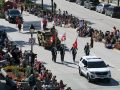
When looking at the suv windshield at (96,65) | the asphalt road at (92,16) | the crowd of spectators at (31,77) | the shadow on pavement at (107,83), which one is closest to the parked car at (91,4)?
the asphalt road at (92,16)

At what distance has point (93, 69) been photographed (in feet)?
117

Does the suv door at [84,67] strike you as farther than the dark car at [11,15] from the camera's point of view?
No

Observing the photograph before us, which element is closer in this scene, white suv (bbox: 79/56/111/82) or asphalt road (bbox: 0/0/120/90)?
asphalt road (bbox: 0/0/120/90)

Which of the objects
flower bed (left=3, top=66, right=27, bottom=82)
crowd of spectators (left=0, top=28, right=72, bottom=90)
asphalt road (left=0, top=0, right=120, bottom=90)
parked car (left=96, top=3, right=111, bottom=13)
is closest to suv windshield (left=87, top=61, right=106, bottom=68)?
asphalt road (left=0, top=0, right=120, bottom=90)

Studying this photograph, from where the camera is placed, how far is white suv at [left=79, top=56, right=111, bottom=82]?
3506 cm

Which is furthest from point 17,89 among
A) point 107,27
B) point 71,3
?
point 71,3

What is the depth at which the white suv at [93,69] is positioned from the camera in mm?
35062

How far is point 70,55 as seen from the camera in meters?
45.6

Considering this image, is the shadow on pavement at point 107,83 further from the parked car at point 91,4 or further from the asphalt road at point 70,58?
the parked car at point 91,4

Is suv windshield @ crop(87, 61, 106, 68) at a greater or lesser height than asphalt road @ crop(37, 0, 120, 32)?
greater

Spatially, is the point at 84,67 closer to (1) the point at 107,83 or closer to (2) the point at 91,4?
(1) the point at 107,83

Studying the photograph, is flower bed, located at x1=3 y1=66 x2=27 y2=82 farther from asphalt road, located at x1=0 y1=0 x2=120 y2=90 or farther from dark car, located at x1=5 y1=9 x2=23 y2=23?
dark car, located at x1=5 y1=9 x2=23 y2=23

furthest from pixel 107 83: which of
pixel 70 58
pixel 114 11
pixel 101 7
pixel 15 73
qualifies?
pixel 101 7

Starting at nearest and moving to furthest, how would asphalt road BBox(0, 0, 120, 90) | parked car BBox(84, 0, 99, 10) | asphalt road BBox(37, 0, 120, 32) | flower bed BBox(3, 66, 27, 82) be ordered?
flower bed BBox(3, 66, 27, 82), asphalt road BBox(0, 0, 120, 90), asphalt road BBox(37, 0, 120, 32), parked car BBox(84, 0, 99, 10)
